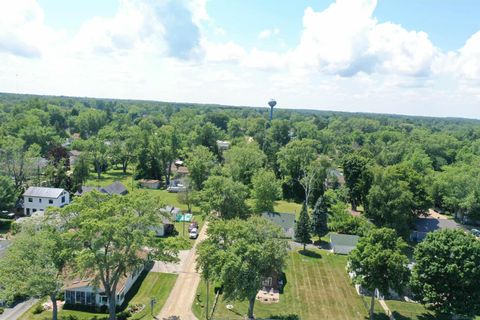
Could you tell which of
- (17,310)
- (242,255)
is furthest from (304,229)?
(17,310)

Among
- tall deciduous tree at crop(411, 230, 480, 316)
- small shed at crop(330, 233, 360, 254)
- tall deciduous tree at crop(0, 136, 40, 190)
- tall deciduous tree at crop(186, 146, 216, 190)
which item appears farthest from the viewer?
tall deciduous tree at crop(186, 146, 216, 190)

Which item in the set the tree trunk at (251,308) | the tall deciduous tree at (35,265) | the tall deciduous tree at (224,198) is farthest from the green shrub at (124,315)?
the tall deciduous tree at (224,198)

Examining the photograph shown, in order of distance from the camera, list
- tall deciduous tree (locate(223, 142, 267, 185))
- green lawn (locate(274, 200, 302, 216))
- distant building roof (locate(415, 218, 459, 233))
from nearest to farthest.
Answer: distant building roof (locate(415, 218, 459, 233)) → green lawn (locate(274, 200, 302, 216)) → tall deciduous tree (locate(223, 142, 267, 185))

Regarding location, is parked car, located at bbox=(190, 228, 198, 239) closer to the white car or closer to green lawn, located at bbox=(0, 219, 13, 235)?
the white car

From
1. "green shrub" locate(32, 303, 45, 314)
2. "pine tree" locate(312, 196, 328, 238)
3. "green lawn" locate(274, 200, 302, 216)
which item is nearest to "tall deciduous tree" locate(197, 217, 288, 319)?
"green shrub" locate(32, 303, 45, 314)

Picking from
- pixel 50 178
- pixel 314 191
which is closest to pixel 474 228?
pixel 314 191

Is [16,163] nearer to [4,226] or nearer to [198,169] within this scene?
[4,226]

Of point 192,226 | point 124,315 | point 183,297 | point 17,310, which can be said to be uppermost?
point 192,226
